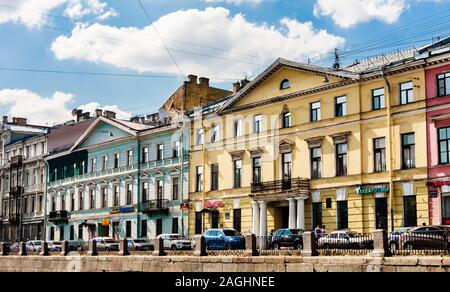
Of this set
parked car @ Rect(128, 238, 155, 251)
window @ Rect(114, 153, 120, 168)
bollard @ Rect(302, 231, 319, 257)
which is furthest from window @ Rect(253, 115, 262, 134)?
bollard @ Rect(302, 231, 319, 257)

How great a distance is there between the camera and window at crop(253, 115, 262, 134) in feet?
153

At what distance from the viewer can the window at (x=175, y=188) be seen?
171 feet

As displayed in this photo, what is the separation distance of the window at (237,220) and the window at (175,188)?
19.1 ft

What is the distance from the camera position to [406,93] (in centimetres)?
3900

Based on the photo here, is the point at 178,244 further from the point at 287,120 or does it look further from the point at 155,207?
the point at 155,207

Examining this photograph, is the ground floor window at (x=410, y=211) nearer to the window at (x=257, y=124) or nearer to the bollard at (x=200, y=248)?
the window at (x=257, y=124)

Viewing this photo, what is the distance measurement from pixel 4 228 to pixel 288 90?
38808 millimetres

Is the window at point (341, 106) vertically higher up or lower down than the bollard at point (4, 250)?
higher up

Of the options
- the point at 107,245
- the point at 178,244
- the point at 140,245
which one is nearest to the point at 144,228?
the point at 107,245

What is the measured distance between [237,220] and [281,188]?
15.7 feet

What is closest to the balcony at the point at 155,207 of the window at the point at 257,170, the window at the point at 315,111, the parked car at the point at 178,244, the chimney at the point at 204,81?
the window at the point at 257,170

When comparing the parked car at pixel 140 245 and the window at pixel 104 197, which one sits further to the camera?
the window at pixel 104 197

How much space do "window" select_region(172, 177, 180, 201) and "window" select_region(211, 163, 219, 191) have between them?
3.39m
